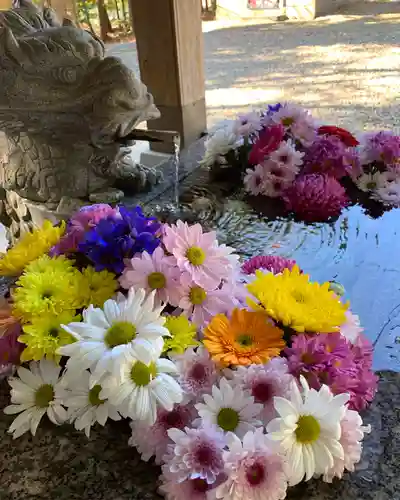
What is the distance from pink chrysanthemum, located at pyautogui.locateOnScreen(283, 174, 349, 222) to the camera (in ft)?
5.59

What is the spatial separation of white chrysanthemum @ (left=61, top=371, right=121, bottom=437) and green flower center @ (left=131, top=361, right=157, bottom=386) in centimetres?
8

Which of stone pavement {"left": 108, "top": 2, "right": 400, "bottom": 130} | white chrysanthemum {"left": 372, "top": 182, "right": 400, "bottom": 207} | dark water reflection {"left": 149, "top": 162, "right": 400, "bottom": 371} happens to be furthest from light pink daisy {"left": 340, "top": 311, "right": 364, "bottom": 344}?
stone pavement {"left": 108, "top": 2, "right": 400, "bottom": 130}

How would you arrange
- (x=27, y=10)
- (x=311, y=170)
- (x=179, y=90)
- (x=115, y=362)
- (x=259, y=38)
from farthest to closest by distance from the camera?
(x=259, y=38) → (x=179, y=90) → (x=311, y=170) → (x=27, y=10) → (x=115, y=362)

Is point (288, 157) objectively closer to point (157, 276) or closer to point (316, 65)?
point (157, 276)

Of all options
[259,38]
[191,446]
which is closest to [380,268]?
[191,446]

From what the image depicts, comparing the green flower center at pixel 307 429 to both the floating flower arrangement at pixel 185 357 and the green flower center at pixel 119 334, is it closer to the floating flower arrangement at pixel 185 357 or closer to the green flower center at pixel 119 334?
the floating flower arrangement at pixel 185 357

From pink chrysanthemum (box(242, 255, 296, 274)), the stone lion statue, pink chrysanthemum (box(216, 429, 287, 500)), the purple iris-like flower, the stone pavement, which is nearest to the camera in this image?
pink chrysanthemum (box(216, 429, 287, 500))

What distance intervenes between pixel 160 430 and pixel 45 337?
216 millimetres

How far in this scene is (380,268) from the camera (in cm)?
142

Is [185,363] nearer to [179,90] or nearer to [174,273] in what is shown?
[174,273]

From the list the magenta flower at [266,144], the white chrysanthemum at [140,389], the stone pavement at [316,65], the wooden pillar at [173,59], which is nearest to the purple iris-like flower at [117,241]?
the white chrysanthemum at [140,389]

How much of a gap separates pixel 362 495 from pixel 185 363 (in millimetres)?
308

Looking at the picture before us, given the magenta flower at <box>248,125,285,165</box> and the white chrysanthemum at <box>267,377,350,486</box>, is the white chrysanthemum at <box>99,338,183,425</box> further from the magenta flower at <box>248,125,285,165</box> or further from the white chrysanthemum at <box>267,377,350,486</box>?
the magenta flower at <box>248,125,285,165</box>

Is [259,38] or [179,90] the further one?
[259,38]
